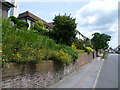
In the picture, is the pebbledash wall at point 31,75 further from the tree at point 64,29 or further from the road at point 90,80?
the tree at point 64,29

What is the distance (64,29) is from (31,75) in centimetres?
628

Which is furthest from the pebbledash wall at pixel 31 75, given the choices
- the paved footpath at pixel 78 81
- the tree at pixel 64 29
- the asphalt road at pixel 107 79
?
the tree at pixel 64 29

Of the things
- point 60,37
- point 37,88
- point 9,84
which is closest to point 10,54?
point 9,84

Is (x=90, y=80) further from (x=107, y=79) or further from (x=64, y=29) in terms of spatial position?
(x=64, y=29)

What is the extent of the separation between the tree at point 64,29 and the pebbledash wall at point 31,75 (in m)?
3.99

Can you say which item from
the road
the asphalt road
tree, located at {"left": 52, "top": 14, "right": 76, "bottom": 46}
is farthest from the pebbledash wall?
tree, located at {"left": 52, "top": 14, "right": 76, "bottom": 46}

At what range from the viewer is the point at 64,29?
948 centimetres

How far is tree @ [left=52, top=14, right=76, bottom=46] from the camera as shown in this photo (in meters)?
9.34

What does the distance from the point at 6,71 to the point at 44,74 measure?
6.71ft

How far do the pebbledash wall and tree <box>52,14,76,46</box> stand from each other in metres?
3.99

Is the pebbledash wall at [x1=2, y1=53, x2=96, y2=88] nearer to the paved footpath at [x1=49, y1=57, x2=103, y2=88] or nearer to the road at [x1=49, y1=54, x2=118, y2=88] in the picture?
the paved footpath at [x1=49, y1=57, x2=103, y2=88]

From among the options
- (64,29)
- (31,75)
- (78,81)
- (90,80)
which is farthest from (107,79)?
(64,29)

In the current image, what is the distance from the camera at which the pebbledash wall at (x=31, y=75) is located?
118 inches

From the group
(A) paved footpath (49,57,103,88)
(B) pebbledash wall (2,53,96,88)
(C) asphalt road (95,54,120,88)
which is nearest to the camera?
(B) pebbledash wall (2,53,96,88)
